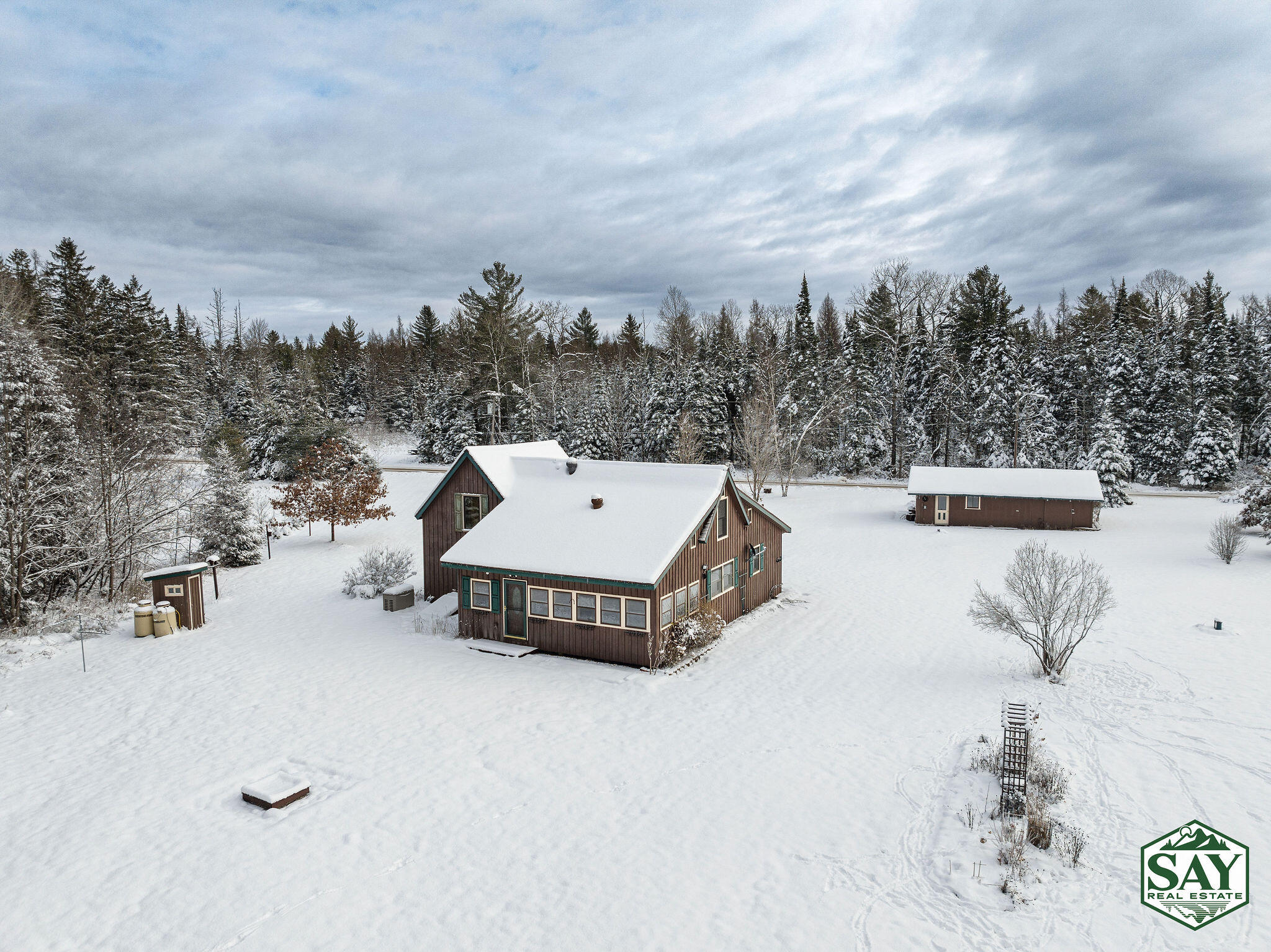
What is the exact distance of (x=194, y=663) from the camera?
17797mm

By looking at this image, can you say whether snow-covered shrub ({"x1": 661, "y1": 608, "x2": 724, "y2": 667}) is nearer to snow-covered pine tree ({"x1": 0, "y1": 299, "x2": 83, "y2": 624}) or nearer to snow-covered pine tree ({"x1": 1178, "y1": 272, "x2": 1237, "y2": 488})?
snow-covered pine tree ({"x1": 0, "y1": 299, "x2": 83, "y2": 624})

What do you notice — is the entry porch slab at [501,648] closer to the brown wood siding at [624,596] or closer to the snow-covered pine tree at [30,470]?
the brown wood siding at [624,596]

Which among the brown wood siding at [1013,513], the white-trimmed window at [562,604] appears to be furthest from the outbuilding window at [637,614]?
the brown wood siding at [1013,513]

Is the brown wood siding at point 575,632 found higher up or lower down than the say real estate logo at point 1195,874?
higher up

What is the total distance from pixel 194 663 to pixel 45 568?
26.3ft

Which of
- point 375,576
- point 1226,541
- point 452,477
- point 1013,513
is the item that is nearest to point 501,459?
point 452,477

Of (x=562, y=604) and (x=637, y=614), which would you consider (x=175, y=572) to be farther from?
(x=637, y=614)

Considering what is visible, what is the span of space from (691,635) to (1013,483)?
28.9 m

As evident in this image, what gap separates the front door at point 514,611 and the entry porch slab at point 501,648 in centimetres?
28

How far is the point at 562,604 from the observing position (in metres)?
18.2

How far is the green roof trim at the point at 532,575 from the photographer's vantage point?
1700 centimetres

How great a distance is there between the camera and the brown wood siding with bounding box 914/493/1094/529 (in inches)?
1453

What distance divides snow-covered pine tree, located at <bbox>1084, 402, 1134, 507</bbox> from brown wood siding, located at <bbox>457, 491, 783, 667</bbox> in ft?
105

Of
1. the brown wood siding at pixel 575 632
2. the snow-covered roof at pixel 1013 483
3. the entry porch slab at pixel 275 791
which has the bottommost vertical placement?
the entry porch slab at pixel 275 791
